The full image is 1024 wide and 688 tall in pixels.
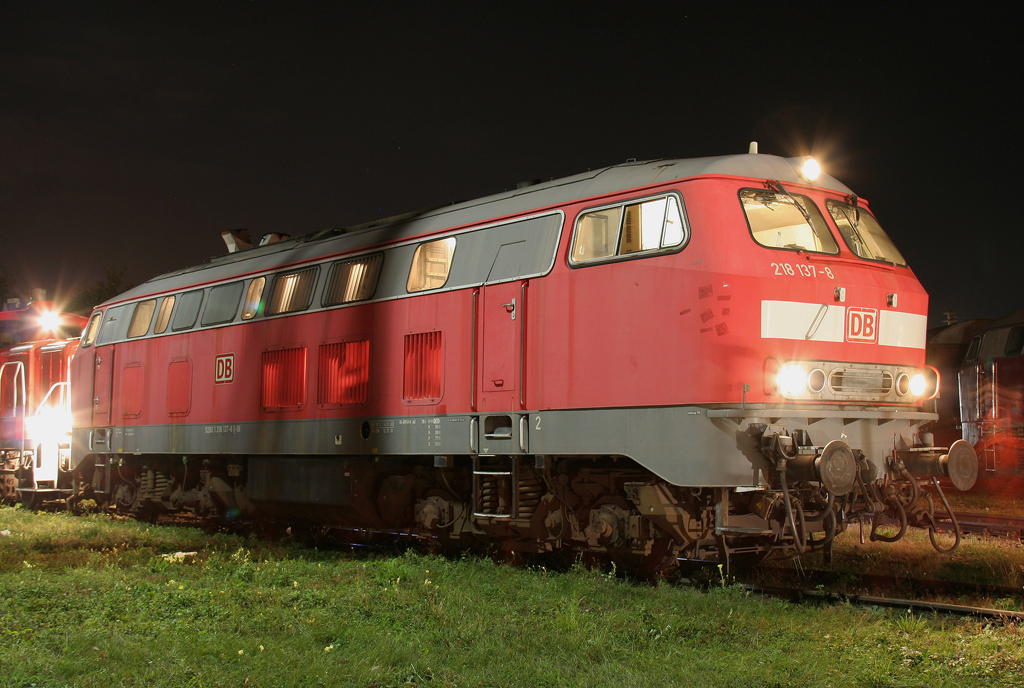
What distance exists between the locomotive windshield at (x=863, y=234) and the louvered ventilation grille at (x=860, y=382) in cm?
115

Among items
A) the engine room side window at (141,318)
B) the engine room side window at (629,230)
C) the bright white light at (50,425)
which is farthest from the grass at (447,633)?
the bright white light at (50,425)

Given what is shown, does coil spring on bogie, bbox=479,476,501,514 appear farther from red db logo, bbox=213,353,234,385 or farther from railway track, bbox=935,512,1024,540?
railway track, bbox=935,512,1024,540

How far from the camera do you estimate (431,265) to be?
34.6ft

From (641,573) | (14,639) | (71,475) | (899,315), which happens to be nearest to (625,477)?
(641,573)

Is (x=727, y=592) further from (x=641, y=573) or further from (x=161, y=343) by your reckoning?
(x=161, y=343)

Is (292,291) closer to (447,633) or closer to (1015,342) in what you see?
(447,633)

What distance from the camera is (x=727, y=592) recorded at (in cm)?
803

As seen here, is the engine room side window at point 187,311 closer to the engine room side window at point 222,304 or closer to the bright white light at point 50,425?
the engine room side window at point 222,304

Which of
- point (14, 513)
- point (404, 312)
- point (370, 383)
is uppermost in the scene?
point (404, 312)

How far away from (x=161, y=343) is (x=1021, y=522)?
13394 millimetres

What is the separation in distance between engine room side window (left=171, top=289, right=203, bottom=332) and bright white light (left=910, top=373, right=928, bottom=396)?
9.93 meters

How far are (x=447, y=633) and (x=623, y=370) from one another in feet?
9.53

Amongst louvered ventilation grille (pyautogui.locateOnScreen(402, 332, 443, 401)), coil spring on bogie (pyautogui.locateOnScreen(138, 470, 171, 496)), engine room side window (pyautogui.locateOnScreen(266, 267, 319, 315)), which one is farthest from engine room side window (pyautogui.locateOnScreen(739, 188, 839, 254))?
coil spring on bogie (pyautogui.locateOnScreen(138, 470, 171, 496))

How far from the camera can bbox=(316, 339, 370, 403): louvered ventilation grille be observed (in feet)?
36.9
